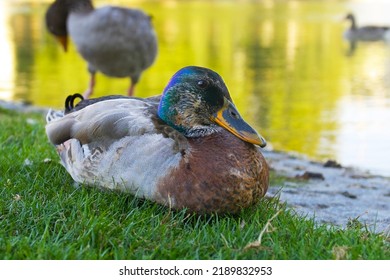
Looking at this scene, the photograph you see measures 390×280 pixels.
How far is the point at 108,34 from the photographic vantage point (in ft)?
27.6

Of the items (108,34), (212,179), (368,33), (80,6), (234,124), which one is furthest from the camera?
(368,33)

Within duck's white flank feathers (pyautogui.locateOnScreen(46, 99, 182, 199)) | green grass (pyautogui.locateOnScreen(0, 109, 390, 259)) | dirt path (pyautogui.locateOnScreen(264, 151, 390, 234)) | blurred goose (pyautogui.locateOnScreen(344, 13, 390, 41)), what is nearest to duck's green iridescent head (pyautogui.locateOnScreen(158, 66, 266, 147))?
duck's white flank feathers (pyautogui.locateOnScreen(46, 99, 182, 199))

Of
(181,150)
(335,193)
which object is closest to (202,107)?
(181,150)

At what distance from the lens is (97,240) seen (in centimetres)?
347

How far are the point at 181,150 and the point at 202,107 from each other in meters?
0.29

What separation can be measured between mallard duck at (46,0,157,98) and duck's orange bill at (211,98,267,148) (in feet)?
15.0

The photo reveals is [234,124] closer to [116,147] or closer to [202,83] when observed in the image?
[202,83]

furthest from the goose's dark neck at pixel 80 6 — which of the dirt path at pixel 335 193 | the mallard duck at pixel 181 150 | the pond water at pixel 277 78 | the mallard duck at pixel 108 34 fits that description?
the mallard duck at pixel 181 150

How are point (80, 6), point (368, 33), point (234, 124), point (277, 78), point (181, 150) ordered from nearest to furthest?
point (181, 150)
point (234, 124)
point (80, 6)
point (277, 78)
point (368, 33)

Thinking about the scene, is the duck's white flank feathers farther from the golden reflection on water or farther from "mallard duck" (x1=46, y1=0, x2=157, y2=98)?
the golden reflection on water

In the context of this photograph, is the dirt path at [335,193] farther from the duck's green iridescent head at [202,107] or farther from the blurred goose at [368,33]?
the blurred goose at [368,33]

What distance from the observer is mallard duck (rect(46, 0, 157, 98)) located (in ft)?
27.6

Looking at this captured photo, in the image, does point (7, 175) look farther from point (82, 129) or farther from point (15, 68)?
point (15, 68)

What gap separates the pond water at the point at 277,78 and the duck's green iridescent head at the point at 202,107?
15.0 ft
